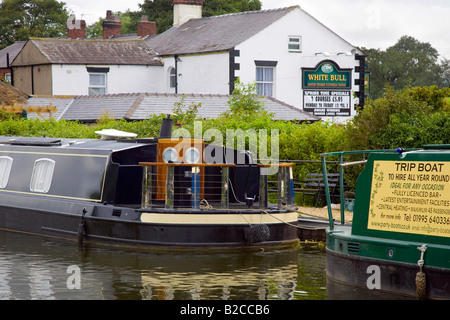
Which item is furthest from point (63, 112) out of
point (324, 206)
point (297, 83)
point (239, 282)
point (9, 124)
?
point (239, 282)

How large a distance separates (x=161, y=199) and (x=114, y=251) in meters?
1.37

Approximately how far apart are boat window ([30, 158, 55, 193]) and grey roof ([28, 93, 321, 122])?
39.3 ft

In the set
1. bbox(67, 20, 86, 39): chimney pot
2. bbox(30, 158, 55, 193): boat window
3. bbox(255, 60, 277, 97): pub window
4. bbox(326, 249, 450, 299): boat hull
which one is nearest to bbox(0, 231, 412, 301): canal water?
bbox(326, 249, 450, 299): boat hull

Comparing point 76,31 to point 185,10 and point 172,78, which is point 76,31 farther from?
point 172,78

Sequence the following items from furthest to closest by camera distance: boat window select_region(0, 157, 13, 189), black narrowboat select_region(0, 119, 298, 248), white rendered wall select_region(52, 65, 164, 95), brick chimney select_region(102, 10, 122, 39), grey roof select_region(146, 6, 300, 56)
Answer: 1. brick chimney select_region(102, 10, 122, 39)
2. white rendered wall select_region(52, 65, 164, 95)
3. grey roof select_region(146, 6, 300, 56)
4. boat window select_region(0, 157, 13, 189)
5. black narrowboat select_region(0, 119, 298, 248)

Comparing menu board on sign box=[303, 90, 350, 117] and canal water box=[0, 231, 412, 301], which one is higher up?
menu board on sign box=[303, 90, 350, 117]

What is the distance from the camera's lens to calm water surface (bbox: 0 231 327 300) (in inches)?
450

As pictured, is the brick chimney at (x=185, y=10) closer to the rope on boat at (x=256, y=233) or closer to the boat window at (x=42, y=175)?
the boat window at (x=42, y=175)

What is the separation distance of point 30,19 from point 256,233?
2269 inches

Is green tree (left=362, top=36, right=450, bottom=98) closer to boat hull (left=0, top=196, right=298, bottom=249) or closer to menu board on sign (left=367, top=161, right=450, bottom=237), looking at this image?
boat hull (left=0, top=196, right=298, bottom=249)

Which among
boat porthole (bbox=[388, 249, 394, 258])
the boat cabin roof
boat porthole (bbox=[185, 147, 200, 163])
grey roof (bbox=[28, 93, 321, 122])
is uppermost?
grey roof (bbox=[28, 93, 321, 122])

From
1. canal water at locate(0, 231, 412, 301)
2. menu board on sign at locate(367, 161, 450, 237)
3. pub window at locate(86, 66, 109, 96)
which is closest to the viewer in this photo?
menu board on sign at locate(367, 161, 450, 237)

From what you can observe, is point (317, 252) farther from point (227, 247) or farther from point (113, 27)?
point (113, 27)

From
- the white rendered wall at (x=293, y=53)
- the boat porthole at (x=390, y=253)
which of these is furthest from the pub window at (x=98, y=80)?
the boat porthole at (x=390, y=253)
